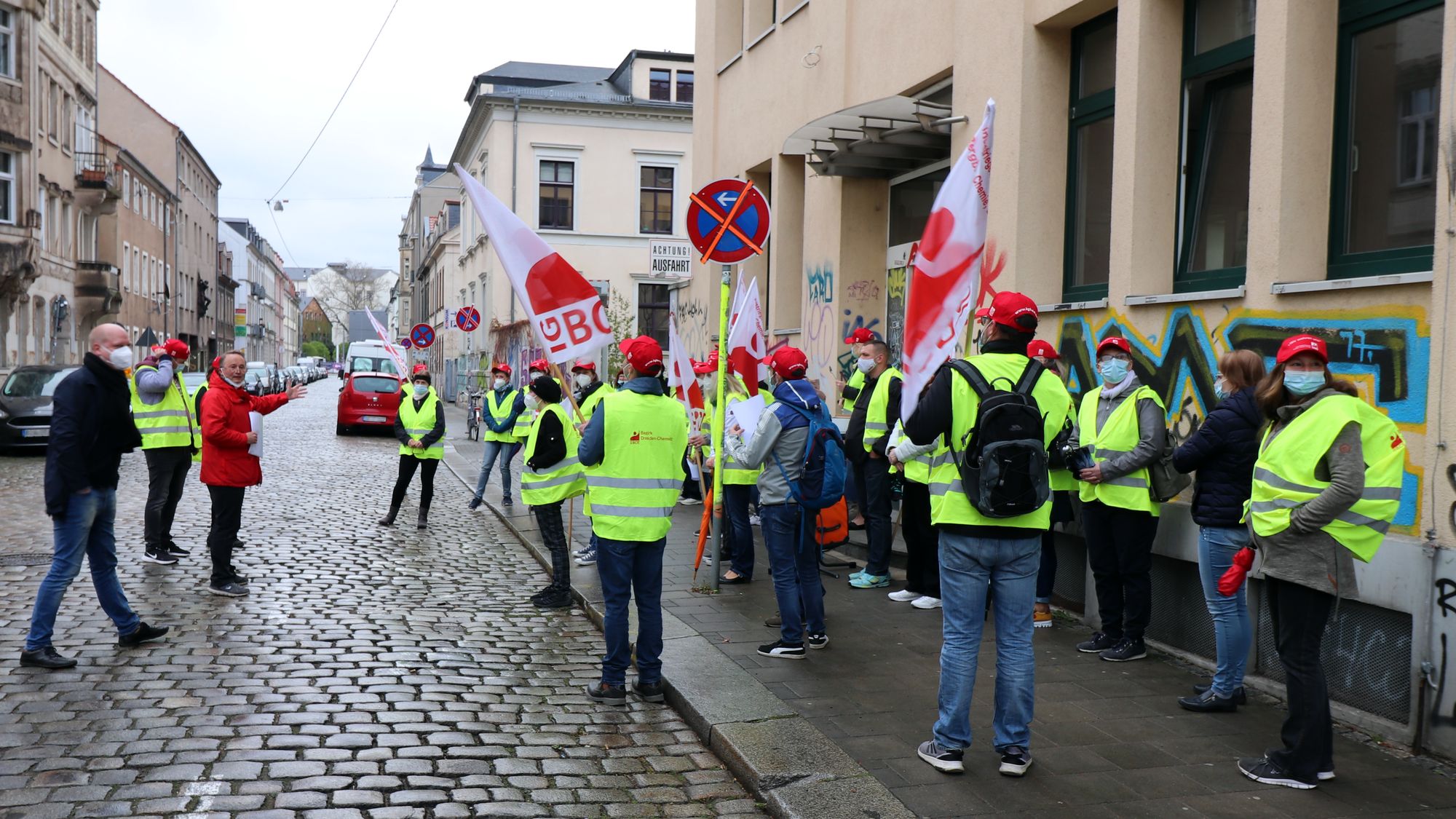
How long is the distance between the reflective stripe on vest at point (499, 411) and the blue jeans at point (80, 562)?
22.1ft

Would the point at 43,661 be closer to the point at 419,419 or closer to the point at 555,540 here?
the point at 555,540

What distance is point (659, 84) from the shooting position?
40344 mm

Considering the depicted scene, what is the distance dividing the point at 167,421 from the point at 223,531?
2.18 m

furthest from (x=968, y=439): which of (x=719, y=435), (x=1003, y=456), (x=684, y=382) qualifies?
(x=684, y=382)

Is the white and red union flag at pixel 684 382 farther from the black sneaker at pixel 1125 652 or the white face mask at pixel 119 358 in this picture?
the white face mask at pixel 119 358

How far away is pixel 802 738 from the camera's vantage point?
5.21 m

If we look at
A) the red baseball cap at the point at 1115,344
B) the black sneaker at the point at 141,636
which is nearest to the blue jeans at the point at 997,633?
the red baseball cap at the point at 1115,344

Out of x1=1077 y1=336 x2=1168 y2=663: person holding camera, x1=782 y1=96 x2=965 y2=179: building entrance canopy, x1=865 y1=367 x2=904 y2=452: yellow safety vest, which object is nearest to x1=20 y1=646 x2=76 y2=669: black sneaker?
x1=865 y1=367 x2=904 y2=452: yellow safety vest

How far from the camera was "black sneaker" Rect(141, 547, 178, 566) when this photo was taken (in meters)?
9.80

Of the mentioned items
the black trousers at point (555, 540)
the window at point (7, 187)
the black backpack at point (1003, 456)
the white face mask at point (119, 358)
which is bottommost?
the black trousers at point (555, 540)

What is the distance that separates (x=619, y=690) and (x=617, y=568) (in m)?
0.62

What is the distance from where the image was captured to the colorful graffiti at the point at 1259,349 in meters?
5.51

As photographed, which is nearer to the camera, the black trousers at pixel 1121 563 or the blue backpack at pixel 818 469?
the black trousers at pixel 1121 563

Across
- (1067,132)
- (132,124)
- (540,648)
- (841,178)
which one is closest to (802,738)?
(540,648)
